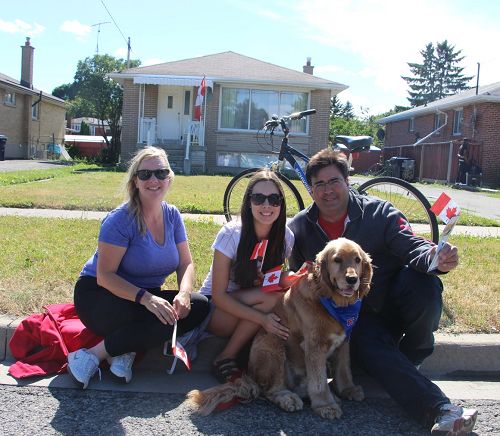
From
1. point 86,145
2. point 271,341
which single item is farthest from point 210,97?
point 86,145

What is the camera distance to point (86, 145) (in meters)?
45.3

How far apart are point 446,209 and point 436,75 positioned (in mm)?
Answer: 85771

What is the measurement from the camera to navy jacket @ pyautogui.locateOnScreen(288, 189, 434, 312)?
3.54 metres

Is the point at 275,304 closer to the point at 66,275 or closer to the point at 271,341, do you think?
the point at 271,341

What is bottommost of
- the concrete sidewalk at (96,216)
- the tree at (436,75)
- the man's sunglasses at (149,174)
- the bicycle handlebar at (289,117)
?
the concrete sidewalk at (96,216)

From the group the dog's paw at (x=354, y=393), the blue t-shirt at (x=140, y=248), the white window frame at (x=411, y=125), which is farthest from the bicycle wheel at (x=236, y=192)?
the white window frame at (x=411, y=125)

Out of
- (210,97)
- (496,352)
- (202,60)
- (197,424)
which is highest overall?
(202,60)

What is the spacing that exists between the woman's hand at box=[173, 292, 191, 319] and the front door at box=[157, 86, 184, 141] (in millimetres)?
21511

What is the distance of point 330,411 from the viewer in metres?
3.11

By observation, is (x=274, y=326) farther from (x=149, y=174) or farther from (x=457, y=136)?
(x=457, y=136)

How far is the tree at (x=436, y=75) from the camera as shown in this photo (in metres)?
81.3

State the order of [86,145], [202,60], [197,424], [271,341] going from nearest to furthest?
[197,424] < [271,341] < [202,60] < [86,145]

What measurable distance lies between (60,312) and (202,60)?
23.6m

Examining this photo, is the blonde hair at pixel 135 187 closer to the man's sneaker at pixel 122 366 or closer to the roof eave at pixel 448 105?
the man's sneaker at pixel 122 366
